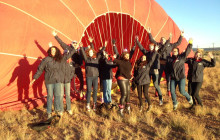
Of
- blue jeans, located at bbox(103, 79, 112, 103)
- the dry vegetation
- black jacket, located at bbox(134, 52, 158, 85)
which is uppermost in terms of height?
black jacket, located at bbox(134, 52, 158, 85)

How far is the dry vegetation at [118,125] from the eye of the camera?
373 cm

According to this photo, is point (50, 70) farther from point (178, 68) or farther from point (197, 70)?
point (197, 70)

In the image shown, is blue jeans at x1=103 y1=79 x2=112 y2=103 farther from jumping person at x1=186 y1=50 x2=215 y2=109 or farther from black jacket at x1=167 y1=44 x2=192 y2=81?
jumping person at x1=186 y1=50 x2=215 y2=109

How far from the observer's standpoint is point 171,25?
30.0ft

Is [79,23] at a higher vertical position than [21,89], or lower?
higher

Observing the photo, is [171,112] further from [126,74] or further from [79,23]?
[79,23]

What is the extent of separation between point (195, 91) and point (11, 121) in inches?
190

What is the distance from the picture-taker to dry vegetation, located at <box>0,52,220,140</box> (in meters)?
3.73

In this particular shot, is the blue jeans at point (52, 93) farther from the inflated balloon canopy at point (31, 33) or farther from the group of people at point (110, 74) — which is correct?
the inflated balloon canopy at point (31, 33)

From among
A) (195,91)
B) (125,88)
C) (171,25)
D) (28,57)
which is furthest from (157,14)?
(28,57)

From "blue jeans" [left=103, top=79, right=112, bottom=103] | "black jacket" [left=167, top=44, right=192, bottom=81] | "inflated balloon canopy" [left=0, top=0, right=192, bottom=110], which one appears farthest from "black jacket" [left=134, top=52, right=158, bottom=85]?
"inflated balloon canopy" [left=0, top=0, right=192, bottom=110]

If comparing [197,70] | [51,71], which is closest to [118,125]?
[51,71]

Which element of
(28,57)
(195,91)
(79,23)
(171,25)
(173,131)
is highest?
(171,25)

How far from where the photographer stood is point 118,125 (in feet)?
14.2
